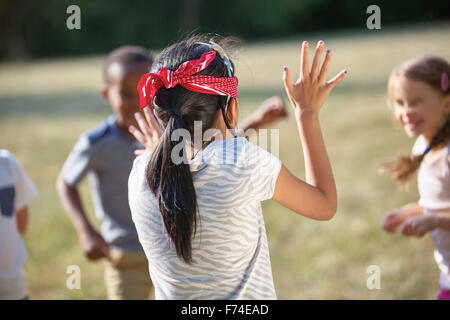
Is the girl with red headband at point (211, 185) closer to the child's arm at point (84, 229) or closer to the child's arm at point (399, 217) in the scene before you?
the child's arm at point (399, 217)

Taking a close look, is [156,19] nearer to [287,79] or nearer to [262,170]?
[287,79]

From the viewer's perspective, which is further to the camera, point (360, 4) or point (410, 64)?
point (360, 4)

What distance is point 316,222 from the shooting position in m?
4.76

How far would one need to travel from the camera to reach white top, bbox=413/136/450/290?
7.77ft

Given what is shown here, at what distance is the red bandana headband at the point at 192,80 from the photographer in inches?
64.2

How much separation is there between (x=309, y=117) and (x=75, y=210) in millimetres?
1661

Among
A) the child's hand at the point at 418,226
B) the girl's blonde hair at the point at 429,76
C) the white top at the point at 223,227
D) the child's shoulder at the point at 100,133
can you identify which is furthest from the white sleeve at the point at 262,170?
→ the child's shoulder at the point at 100,133

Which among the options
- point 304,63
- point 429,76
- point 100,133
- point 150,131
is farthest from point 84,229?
point 429,76

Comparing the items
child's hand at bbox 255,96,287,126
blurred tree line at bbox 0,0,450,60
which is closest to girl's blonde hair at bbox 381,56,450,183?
child's hand at bbox 255,96,287,126

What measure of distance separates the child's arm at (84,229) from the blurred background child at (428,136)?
4.64 ft

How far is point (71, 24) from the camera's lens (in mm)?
2977
